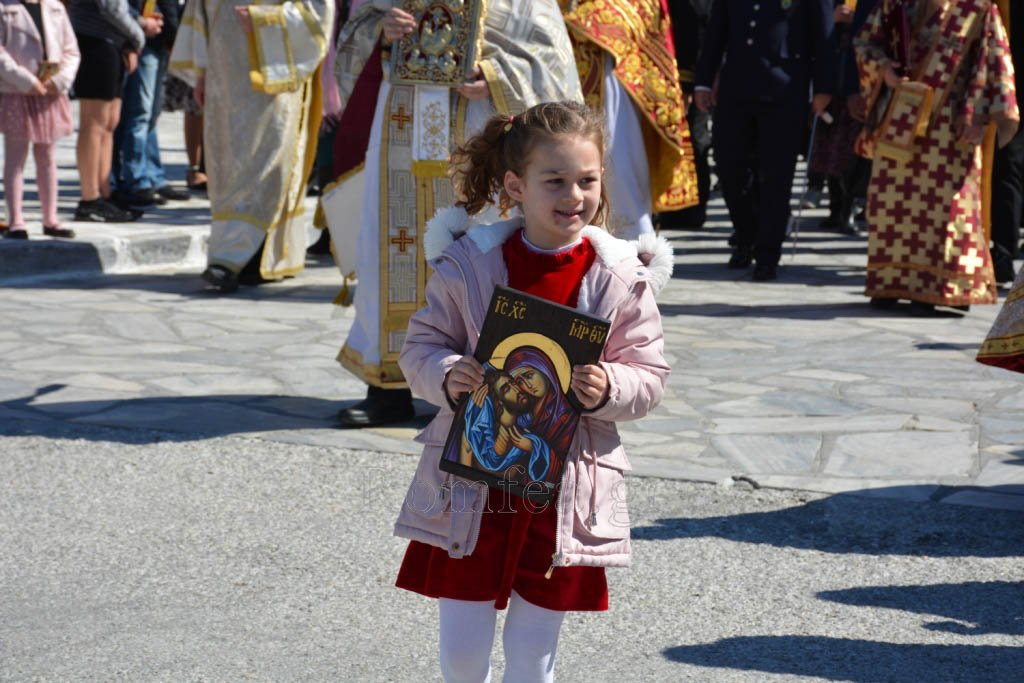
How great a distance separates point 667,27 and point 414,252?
204 cm

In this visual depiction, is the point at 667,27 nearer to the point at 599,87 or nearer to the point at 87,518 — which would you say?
the point at 599,87

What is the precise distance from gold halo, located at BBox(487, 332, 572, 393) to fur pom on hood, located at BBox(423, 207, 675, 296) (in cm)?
28

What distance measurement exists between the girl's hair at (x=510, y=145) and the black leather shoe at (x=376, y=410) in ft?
8.90

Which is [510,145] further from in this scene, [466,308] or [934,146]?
[934,146]

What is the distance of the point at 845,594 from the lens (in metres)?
4.39

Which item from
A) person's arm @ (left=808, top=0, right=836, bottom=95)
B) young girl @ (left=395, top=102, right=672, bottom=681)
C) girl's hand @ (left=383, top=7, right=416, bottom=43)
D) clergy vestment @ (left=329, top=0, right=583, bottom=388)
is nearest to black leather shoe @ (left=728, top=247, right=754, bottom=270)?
person's arm @ (left=808, top=0, right=836, bottom=95)

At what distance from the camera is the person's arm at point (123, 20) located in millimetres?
10805

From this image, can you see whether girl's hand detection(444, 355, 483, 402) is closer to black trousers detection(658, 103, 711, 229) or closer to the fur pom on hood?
the fur pom on hood

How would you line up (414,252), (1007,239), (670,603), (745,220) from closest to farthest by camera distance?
(670,603) < (414,252) < (1007,239) < (745,220)

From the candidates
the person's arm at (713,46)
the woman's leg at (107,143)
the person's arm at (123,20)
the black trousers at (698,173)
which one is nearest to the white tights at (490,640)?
the person's arm at (713,46)

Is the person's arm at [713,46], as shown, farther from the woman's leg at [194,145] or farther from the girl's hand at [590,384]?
the girl's hand at [590,384]

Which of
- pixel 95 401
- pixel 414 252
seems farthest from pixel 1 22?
pixel 414 252

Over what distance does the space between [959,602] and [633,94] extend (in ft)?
11.4

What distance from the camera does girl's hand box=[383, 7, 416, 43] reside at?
18.8 feet
